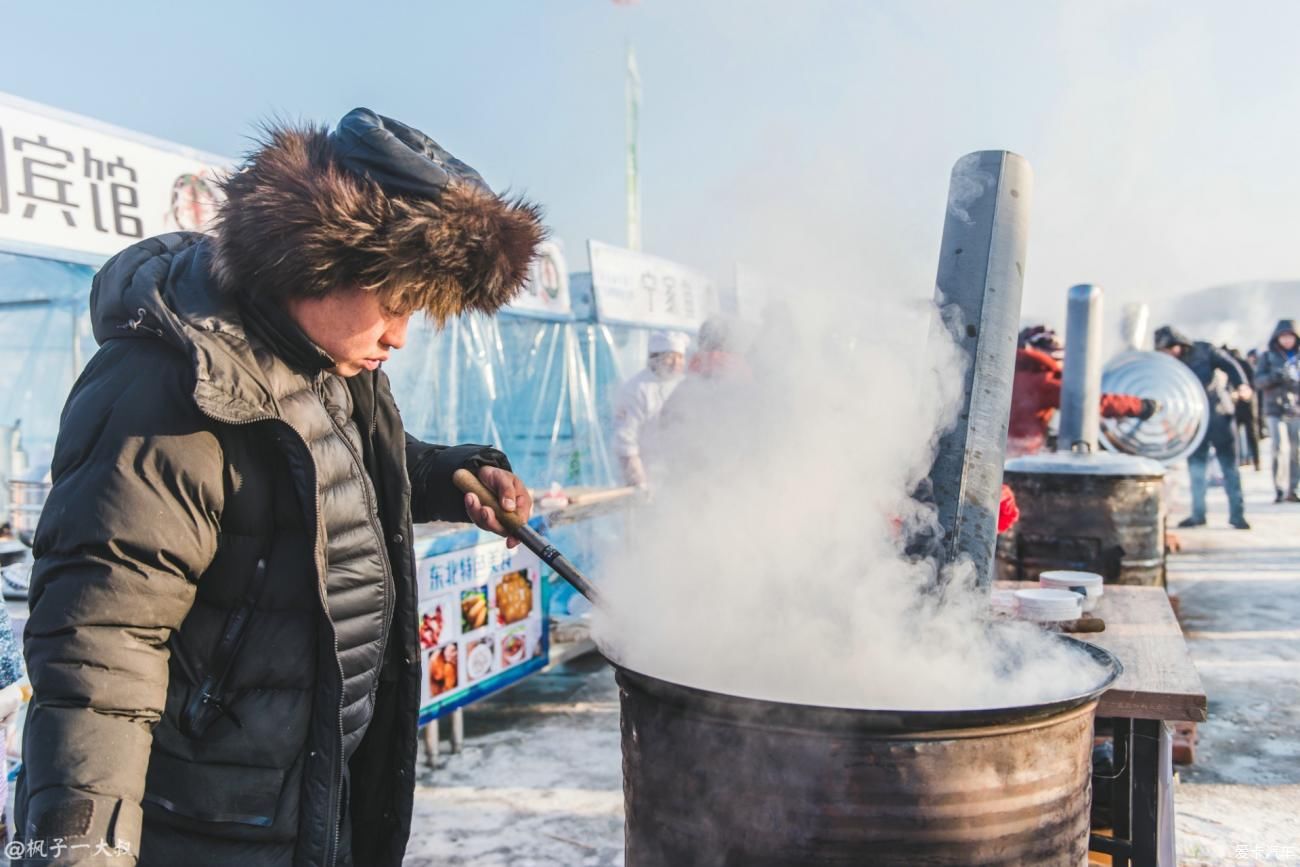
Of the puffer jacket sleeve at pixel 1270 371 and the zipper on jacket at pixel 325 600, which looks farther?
the puffer jacket sleeve at pixel 1270 371

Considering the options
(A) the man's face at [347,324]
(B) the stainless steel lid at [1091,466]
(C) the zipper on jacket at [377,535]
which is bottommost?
(B) the stainless steel lid at [1091,466]

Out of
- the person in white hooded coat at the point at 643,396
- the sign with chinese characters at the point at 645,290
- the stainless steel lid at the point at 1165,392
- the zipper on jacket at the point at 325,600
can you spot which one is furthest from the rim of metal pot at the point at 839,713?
the stainless steel lid at the point at 1165,392

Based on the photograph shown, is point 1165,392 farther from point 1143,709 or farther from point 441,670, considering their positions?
point 441,670

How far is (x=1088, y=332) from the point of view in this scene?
5.52 m

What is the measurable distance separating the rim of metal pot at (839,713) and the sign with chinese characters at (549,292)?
17.0ft

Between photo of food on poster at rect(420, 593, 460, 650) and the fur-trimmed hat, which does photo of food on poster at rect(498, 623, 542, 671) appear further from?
the fur-trimmed hat

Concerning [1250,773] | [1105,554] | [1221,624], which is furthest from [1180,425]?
[1250,773]

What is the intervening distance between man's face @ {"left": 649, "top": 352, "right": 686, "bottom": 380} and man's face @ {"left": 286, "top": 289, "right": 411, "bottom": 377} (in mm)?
5312

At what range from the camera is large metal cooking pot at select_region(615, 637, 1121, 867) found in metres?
1.67

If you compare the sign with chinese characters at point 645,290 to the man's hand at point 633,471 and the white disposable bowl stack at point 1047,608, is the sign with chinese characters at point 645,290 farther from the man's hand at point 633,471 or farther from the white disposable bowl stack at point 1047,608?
the white disposable bowl stack at point 1047,608

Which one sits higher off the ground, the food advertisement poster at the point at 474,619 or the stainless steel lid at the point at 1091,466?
the stainless steel lid at the point at 1091,466

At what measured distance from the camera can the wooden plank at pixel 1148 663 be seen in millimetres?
2299

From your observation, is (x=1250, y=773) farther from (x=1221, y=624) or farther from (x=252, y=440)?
(x=252, y=440)

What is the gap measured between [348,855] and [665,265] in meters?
7.29
